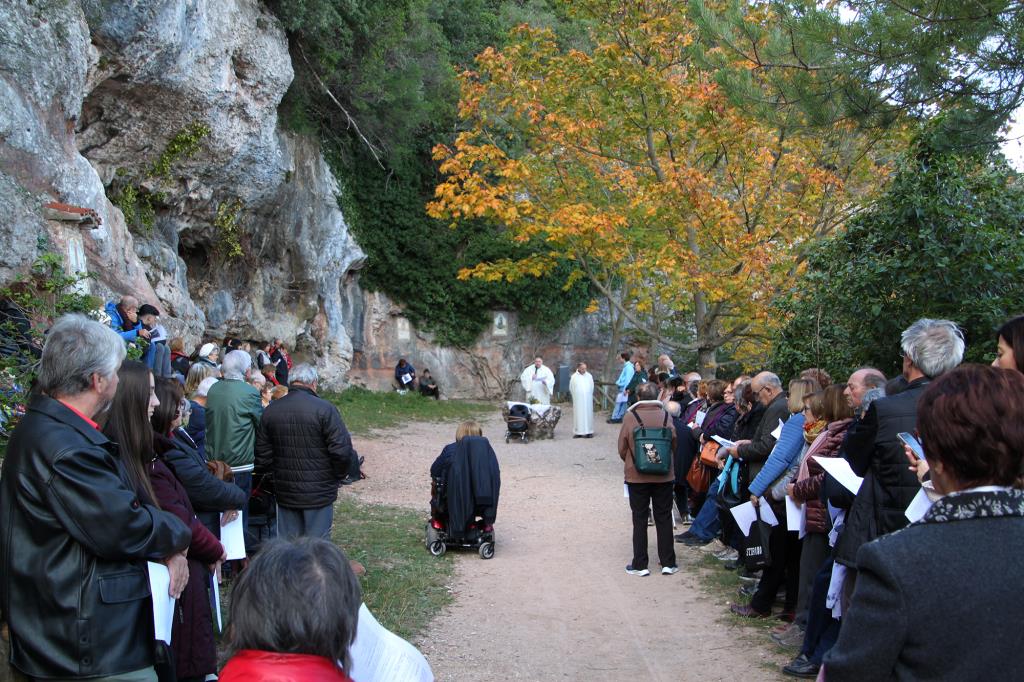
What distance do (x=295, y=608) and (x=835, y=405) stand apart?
13.2 ft

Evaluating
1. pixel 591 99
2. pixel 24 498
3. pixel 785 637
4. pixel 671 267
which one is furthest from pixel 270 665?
pixel 591 99

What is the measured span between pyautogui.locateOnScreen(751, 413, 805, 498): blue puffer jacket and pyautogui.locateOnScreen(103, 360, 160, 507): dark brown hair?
4154 mm

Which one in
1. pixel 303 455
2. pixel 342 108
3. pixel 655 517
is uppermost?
pixel 342 108

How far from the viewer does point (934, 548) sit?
67.6 inches

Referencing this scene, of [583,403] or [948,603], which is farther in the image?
[583,403]

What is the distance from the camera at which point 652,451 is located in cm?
734

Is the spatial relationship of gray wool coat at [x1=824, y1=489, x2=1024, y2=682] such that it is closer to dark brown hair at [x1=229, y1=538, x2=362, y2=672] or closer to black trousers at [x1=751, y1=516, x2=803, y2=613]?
dark brown hair at [x1=229, y1=538, x2=362, y2=672]

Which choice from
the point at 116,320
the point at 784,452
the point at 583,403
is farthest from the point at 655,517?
the point at 583,403

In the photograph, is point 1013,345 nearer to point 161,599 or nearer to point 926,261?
point 161,599

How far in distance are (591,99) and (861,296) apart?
8128 mm

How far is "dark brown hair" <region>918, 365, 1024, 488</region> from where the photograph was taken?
1813 millimetres

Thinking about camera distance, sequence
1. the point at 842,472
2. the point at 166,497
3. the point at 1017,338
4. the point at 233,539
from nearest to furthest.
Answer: the point at 1017,338, the point at 166,497, the point at 842,472, the point at 233,539

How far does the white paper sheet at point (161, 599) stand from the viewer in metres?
2.80

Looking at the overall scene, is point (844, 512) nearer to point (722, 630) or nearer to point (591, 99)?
point (722, 630)
